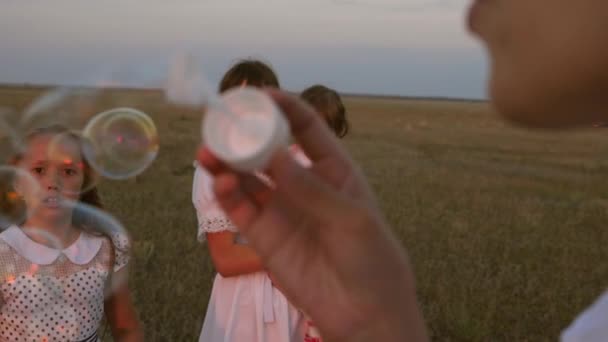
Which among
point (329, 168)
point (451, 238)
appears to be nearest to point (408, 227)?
point (451, 238)

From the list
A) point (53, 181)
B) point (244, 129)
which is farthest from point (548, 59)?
point (53, 181)

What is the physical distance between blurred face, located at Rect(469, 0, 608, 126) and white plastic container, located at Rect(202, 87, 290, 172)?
340 millimetres

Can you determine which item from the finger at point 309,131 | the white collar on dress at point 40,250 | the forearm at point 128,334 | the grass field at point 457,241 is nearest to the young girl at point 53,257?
the white collar on dress at point 40,250

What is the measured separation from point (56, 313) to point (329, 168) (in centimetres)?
184

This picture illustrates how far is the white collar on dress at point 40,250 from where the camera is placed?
2.76 m

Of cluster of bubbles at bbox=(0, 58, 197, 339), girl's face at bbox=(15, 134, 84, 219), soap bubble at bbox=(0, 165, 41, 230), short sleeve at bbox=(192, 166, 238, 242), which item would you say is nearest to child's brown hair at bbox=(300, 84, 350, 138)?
short sleeve at bbox=(192, 166, 238, 242)

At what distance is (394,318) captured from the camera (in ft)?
4.04

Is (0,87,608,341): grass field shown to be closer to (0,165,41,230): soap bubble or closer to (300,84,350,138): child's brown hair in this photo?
(0,165,41,230): soap bubble

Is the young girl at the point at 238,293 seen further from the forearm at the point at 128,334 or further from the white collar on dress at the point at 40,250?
the white collar on dress at the point at 40,250

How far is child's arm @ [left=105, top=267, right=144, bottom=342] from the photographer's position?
302cm

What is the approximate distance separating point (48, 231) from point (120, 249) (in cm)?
33

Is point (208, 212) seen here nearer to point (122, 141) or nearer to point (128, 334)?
point (128, 334)

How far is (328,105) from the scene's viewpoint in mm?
4043

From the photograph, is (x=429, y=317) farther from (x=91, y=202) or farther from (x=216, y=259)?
(x=91, y=202)
